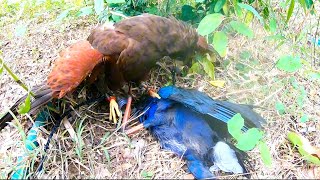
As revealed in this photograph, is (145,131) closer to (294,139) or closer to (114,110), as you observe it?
(114,110)

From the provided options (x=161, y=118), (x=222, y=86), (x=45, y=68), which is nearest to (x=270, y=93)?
(x=222, y=86)

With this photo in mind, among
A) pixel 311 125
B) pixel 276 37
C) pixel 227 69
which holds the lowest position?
pixel 311 125

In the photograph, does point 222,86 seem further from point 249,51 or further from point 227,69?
point 249,51

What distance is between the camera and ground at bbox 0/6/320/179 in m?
1.74

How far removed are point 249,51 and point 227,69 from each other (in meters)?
0.21

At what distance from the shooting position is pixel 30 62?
2461mm

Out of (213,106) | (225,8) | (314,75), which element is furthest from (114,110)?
(314,75)

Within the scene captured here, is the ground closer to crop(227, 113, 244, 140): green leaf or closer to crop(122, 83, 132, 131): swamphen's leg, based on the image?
crop(122, 83, 132, 131): swamphen's leg

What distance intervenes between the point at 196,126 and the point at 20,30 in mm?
1437

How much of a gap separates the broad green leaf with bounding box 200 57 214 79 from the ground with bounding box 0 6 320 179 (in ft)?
0.17

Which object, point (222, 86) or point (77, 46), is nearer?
point (77, 46)

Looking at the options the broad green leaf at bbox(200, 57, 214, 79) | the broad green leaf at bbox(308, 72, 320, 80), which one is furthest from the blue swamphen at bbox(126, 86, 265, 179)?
the broad green leaf at bbox(308, 72, 320, 80)

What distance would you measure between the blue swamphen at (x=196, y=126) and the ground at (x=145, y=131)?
59 mm

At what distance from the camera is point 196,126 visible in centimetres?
185
